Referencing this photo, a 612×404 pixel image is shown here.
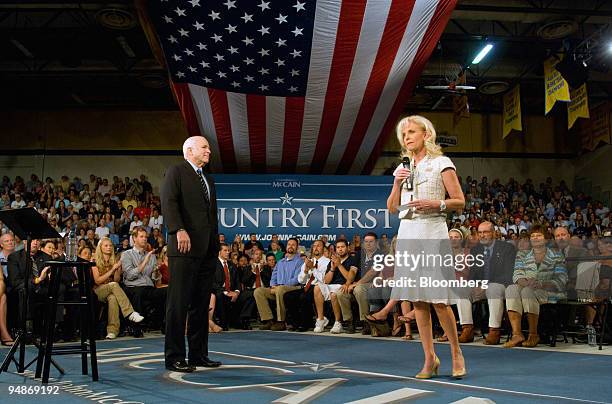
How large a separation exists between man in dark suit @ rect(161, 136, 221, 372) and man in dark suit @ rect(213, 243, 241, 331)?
12.0ft

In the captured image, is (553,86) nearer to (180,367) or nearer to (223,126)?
(223,126)

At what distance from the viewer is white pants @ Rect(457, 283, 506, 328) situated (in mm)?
5500

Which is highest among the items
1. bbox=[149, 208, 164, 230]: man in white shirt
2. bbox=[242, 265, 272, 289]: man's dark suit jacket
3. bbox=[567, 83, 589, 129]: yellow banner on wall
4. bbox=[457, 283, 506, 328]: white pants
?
bbox=[567, 83, 589, 129]: yellow banner on wall

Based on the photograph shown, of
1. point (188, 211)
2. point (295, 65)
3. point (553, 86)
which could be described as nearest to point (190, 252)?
point (188, 211)

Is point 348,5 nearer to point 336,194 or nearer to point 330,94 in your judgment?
point 330,94

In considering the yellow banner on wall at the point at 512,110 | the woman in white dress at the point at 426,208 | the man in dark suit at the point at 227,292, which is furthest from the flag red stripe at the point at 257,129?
the yellow banner on wall at the point at 512,110

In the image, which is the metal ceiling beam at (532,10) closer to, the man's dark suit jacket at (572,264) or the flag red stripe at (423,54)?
the flag red stripe at (423,54)

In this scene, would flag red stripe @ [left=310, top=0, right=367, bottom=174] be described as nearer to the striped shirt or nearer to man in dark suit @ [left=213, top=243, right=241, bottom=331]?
man in dark suit @ [left=213, top=243, right=241, bottom=331]

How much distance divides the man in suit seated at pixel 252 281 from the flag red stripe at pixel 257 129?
2060mm

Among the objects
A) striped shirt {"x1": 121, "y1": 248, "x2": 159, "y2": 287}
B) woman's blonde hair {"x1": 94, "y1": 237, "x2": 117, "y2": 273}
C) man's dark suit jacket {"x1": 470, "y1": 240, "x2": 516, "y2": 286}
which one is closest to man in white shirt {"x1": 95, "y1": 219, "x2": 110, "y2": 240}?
striped shirt {"x1": 121, "y1": 248, "x2": 159, "y2": 287}

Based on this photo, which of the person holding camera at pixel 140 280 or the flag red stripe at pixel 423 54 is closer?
the person holding camera at pixel 140 280

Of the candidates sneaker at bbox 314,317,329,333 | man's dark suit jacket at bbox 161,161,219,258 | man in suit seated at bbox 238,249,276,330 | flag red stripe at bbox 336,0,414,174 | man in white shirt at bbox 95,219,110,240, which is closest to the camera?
man's dark suit jacket at bbox 161,161,219,258

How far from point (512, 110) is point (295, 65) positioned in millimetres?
8813

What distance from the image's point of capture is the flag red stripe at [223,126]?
8.69 metres
